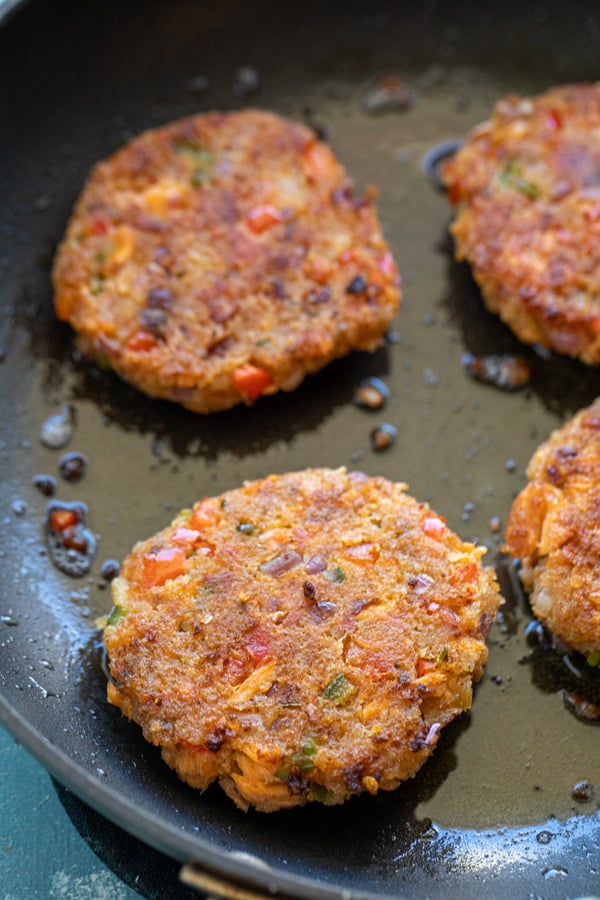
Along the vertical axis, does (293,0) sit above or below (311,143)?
above

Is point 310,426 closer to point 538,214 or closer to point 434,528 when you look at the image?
point 434,528

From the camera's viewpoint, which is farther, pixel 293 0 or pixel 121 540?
pixel 293 0

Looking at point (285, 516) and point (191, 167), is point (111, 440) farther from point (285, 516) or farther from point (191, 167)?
point (191, 167)

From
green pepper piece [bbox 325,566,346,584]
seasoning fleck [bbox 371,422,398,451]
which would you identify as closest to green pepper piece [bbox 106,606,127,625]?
green pepper piece [bbox 325,566,346,584]

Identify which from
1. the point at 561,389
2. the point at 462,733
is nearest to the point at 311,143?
the point at 561,389

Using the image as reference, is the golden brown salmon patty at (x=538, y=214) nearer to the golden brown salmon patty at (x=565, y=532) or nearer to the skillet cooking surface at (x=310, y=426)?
the skillet cooking surface at (x=310, y=426)

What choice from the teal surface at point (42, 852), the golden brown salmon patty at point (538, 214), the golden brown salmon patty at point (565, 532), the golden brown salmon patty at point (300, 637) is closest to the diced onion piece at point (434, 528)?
the golden brown salmon patty at point (300, 637)

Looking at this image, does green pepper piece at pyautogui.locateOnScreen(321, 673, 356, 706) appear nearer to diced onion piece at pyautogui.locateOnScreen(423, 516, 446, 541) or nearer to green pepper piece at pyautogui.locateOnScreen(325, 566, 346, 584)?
green pepper piece at pyautogui.locateOnScreen(325, 566, 346, 584)
